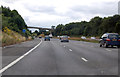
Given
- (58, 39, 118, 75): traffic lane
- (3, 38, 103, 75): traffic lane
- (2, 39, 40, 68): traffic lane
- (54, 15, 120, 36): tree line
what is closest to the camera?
(3, 38, 103, 75): traffic lane

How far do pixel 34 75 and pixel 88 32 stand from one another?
111170 mm

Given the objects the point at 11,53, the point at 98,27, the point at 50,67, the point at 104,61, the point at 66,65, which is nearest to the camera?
the point at 50,67

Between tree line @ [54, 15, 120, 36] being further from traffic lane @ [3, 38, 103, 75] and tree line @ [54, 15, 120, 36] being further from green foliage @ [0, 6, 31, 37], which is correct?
traffic lane @ [3, 38, 103, 75]

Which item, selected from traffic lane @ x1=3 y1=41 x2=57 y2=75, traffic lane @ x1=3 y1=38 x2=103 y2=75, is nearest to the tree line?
traffic lane @ x1=3 y1=38 x2=103 y2=75

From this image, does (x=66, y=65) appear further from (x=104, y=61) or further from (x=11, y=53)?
(x=11, y=53)

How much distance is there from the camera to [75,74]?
858cm

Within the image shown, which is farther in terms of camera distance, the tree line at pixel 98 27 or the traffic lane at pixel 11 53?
the tree line at pixel 98 27

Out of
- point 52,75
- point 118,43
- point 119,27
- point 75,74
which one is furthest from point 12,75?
point 119,27

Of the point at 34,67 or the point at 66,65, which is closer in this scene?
the point at 34,67

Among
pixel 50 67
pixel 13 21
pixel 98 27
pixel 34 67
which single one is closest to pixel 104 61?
pixel 50 67

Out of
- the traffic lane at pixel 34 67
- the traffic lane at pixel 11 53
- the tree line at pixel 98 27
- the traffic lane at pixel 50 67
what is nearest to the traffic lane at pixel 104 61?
the traffic lane at pixel 50 67

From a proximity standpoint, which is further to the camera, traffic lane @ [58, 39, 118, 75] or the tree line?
the tree line

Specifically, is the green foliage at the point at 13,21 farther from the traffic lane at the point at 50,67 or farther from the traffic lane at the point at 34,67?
the traffic lane at the point at 50,67

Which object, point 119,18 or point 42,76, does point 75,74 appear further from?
point 119,18
